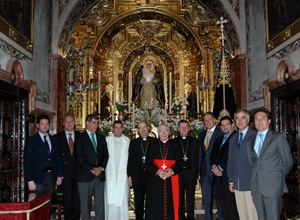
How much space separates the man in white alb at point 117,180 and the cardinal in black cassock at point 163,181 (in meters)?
0.60

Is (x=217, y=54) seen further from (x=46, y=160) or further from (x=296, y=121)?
(x=46, y=160)

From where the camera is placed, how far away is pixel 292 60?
6133 mm

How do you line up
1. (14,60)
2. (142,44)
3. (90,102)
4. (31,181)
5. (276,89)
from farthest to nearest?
1. (142,44)
2. (90,102)
3. (276,89)
4. (14,60)
5. (31,181)

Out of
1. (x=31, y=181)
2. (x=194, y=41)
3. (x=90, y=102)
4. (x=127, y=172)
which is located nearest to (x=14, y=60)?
(x=31, y=181)

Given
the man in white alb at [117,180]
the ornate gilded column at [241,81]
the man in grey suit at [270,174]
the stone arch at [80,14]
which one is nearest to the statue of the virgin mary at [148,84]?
the stone arch at [80,14]

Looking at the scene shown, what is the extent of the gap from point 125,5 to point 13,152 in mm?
6106

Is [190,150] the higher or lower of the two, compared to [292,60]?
lower

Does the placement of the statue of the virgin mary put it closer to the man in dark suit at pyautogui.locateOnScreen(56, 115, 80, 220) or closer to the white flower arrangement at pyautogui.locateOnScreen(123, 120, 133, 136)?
the white flower arrangement at pyautogui.locateOnScreen(123, 120, 133, 136)

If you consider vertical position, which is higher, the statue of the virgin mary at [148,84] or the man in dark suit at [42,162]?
the statue of the virgin mary at [148,84]

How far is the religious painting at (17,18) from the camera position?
5.80 metres

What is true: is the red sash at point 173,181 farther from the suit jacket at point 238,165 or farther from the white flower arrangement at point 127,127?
the white flower arrangement at point 127,127

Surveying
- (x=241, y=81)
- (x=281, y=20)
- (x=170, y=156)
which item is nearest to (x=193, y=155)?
(x=170, y=156)

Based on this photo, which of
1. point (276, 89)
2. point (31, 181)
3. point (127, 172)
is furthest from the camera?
point (276, 89)

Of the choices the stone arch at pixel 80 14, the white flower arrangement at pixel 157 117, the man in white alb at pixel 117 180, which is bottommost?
the man in white alb at pixel 117 180
